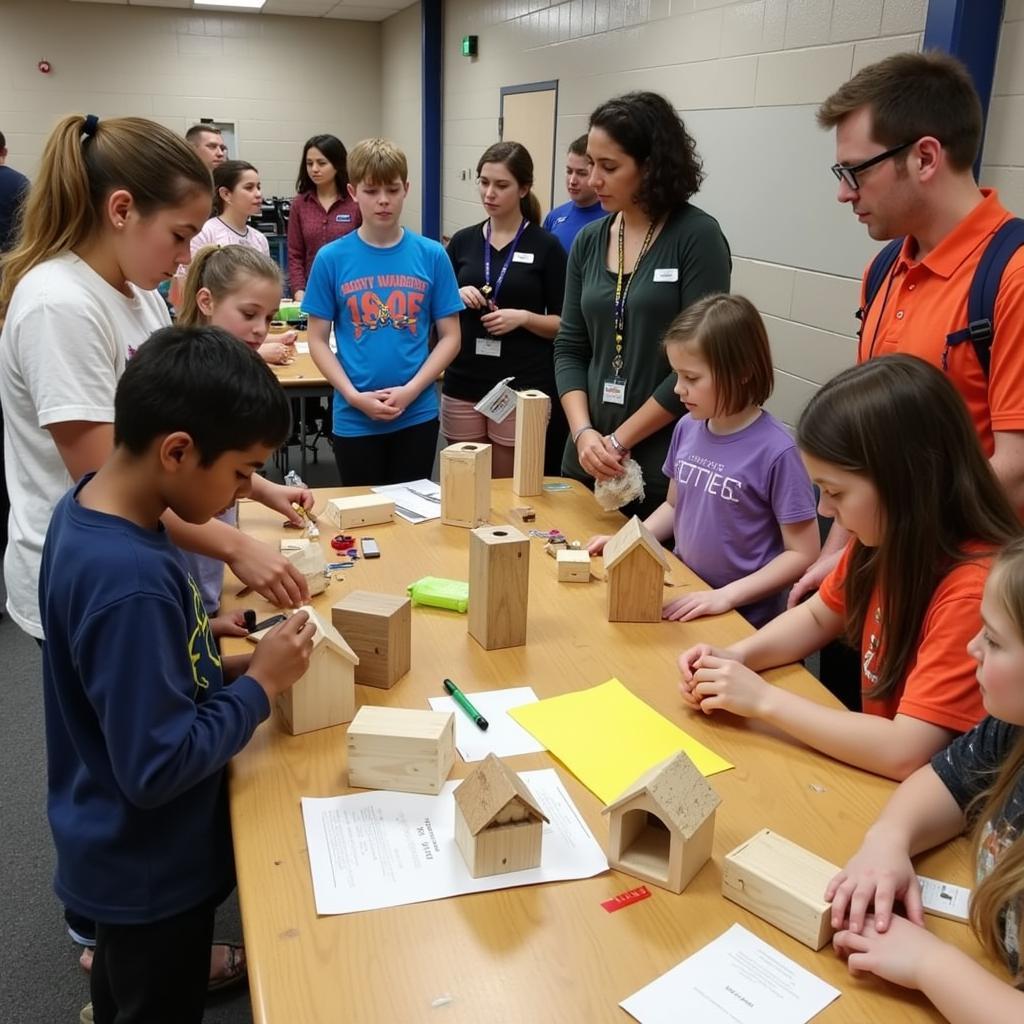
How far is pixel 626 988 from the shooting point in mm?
884

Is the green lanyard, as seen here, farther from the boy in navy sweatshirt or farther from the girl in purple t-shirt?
the boy in navy sweatshirt

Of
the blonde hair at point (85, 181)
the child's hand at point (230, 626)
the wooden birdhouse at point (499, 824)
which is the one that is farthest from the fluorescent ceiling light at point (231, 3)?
the wooden birdhouse at point (499, 824)

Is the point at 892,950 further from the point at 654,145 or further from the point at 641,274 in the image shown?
the point at 654,145

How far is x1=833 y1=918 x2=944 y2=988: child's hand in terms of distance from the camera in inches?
34.6

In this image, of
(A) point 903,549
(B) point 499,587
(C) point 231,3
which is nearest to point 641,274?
(B) point 499,587

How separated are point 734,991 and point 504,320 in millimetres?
2563

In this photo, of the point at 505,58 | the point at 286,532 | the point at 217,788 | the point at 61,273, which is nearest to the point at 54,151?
the point at 61,273

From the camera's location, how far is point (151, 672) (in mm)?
1026

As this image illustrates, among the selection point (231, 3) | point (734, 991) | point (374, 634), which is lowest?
point (734, 991)

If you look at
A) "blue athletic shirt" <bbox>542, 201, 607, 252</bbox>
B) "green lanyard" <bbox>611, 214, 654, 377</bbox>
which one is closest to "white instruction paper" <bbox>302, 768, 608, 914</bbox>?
"green lanyard" <bbox>611, 214, 654, 377</bbox>

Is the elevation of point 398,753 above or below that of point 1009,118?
below

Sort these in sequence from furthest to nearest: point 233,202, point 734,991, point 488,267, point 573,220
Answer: point 233,202
point 573,220
point 488,267
point 734,991

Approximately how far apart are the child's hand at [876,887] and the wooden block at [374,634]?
0.71m

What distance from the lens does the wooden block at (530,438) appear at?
2354 millimetres
